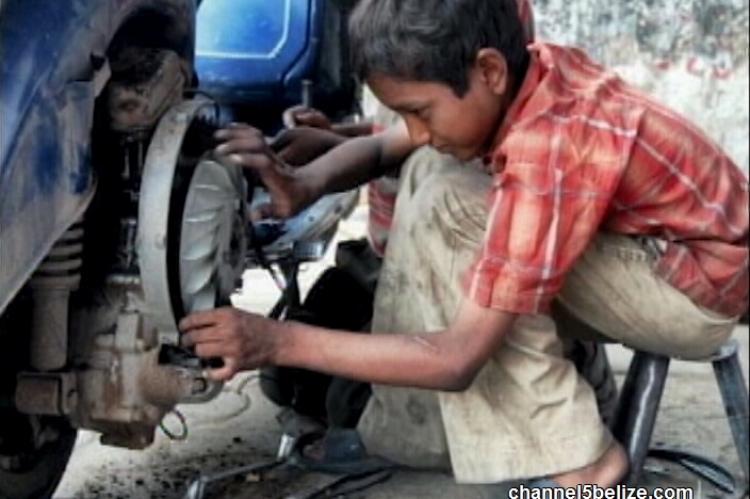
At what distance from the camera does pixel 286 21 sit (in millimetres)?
2879

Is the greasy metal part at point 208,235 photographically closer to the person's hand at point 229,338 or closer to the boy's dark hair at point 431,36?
the person's hand at point 229,338

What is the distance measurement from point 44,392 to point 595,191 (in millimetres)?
843

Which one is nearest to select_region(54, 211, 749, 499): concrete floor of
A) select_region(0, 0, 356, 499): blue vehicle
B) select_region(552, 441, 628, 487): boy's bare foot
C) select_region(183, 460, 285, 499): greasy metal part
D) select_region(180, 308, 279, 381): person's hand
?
select_region(183, 460, 285, 499): greasy metal part

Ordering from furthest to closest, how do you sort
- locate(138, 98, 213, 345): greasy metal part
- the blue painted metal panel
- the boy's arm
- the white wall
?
the white wall < the blue painted metal panel < the boy's arm < locate(138, 98, 213, 345): greasy metal part

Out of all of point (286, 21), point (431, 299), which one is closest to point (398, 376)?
point (431, 299)

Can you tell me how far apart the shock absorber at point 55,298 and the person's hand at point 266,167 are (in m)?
0.27

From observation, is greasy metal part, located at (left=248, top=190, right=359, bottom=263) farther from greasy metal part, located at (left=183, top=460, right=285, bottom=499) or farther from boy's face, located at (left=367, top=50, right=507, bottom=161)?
boy's face, located at (left=367, top=50, right=507, bottom=161)

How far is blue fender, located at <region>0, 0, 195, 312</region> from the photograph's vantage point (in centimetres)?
149

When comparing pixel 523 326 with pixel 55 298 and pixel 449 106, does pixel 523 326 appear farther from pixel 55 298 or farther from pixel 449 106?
pixel 55 298

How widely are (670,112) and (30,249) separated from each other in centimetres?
103

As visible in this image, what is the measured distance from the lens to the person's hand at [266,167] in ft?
6.25

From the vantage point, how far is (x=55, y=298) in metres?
1.76

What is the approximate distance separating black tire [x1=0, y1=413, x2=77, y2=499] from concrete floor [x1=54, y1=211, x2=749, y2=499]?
233 mm

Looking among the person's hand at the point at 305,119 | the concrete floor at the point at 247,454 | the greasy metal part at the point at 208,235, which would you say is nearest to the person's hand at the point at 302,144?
the person's hand at the point at 305,119
